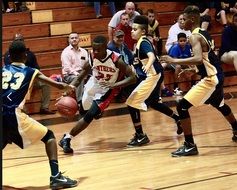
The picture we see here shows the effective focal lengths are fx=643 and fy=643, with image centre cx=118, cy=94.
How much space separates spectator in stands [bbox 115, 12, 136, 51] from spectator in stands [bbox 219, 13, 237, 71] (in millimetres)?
1785

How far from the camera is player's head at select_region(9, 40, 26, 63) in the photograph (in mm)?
5891

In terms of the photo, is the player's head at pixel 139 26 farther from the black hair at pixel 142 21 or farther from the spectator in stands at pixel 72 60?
the spectator in stands at pixel 72 60

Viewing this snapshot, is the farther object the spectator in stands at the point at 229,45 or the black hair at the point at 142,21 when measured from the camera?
Result: the spectator in stands at the point at 229,45

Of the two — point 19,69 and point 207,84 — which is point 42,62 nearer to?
point 207,84

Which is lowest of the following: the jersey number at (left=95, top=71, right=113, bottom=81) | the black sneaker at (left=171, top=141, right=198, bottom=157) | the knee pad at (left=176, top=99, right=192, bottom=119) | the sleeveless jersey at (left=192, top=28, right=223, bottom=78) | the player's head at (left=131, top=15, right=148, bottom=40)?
the black sneaker at (left=171, top=141, right=198, bottom=157)

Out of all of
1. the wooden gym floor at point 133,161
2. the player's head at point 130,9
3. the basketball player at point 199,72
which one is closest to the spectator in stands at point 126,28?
the player's head at point 130,9

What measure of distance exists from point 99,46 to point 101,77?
0.45m

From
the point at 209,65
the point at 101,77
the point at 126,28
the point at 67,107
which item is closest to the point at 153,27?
the point at 126,28

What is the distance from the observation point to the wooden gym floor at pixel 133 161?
609 centimetres

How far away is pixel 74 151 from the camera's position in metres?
8.04

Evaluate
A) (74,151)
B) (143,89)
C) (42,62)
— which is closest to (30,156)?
(74,151)

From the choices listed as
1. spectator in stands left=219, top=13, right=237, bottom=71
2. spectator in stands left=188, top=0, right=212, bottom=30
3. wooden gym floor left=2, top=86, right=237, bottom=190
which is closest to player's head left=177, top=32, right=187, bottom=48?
spectator in stands left=219, top=13, right=237, bottom=71

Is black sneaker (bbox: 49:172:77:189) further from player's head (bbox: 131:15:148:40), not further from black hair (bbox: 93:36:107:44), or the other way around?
player's head (bbox: 131:15:148:40)

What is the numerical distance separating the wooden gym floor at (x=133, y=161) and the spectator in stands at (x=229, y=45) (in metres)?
2.56
